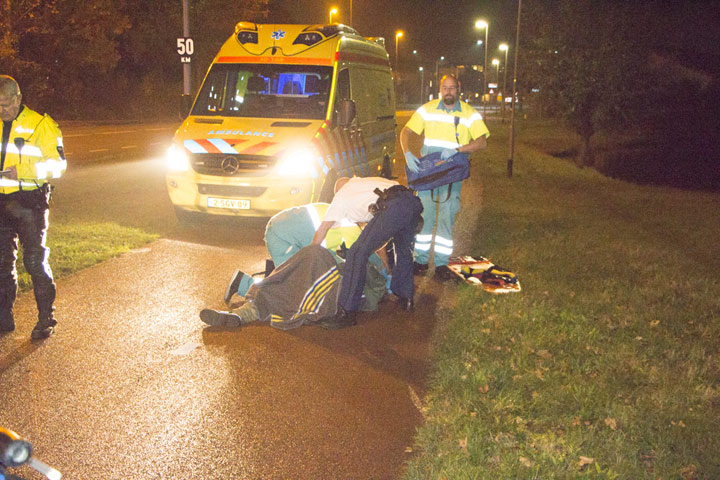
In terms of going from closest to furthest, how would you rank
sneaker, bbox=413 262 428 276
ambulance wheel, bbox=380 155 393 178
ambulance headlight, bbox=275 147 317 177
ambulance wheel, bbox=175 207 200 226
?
sneaker, bbox=413 262 428 276, ambulance headlight, bbox=275 147 317 177, ambulance wheel, bbox=175 207 200 226, ambulance wheel, bbox=380 155 393 178

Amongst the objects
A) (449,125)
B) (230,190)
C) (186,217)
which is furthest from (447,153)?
(186,217)

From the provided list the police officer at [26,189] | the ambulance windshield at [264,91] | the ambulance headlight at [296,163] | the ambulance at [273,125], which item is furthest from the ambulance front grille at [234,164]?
the police officer at [26,189]

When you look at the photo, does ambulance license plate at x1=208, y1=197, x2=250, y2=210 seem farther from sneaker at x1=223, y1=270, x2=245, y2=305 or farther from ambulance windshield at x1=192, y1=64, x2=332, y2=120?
sneaker at x1=223, y1=270, x2=245, y2=305

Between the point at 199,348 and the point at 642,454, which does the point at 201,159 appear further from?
the point at 642,454

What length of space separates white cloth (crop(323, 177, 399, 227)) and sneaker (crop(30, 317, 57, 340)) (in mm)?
2239

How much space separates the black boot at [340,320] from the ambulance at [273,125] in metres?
3.27

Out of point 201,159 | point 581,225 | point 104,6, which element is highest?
point 104,6

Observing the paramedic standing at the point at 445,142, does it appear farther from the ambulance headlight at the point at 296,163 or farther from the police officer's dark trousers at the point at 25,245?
the police officer's dark trousers at the point at 25,245

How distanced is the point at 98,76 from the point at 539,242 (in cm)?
4152

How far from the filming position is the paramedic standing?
751 centimetres

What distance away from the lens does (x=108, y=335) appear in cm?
556

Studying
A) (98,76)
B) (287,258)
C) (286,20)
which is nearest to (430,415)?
(287,258)

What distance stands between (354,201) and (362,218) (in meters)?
0.17

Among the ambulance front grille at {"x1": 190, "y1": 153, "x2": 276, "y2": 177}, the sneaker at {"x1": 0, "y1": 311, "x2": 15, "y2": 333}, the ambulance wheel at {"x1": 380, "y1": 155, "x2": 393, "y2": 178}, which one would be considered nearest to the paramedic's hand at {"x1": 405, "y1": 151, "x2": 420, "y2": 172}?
the ambulance front grille at {"x1": 190, "y1": 153, "x2": 276, "y2": 177}
